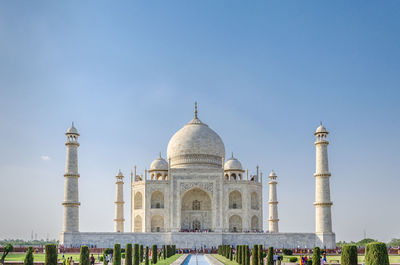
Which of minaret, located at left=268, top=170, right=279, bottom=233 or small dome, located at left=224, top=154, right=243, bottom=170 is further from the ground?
small dome, located at left=224, top=154, right=243, bottom=170

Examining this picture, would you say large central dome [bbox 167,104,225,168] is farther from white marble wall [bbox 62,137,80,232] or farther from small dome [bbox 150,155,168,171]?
white marble wall [bbox 62,137,80,232]

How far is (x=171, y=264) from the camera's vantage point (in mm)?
18141

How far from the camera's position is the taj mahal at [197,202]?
27406 mm

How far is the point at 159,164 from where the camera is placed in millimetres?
33062

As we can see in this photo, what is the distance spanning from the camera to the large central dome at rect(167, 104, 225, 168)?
33688mm

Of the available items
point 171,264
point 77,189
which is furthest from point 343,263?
point 77,189

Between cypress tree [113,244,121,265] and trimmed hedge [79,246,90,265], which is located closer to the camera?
trimmed hedge [79,246,90,265]

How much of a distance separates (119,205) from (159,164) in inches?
144

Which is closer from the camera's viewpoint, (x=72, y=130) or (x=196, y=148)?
(x=72, y=130)

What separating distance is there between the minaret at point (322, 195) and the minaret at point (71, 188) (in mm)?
12829

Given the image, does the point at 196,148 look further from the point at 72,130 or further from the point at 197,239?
the point at 72,130

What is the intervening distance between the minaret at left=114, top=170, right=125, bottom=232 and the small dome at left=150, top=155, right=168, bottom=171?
2169 mm

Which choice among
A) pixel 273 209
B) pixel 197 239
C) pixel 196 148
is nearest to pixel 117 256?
pixel 197 239

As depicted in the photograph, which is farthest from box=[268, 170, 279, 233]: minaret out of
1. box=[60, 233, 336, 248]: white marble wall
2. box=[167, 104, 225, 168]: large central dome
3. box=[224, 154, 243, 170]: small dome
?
box=[60, 233, 336, 248]: white marble wall
